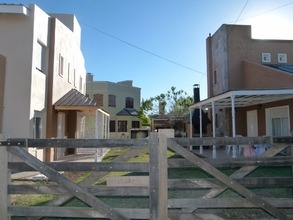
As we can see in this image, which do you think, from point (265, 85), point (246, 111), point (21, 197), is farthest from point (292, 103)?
point (21, 197)

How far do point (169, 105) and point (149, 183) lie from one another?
37.8 meters

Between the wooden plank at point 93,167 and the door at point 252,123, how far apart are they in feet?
55.8

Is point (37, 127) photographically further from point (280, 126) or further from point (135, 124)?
point (135, 124)

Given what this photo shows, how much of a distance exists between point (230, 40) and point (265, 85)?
5270mm

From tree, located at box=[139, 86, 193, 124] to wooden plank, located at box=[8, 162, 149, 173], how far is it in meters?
34.5

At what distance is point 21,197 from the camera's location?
7711 millimetres

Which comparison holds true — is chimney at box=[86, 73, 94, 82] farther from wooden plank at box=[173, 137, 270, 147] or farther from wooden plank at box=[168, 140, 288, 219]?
wooden plank at box=[168, 140, 288, 219]

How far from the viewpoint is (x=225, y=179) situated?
4242 mm

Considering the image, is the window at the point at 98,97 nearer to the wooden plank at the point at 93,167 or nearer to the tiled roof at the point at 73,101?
the tiled roof at the point at 73,101

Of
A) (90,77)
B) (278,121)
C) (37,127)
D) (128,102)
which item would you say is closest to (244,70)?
(278,121)

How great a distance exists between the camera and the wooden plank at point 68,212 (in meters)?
4.21

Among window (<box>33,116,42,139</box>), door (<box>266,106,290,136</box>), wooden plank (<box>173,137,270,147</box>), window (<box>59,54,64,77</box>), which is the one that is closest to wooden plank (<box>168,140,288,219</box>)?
wooden plank (<box>173,137,270,147</box>)

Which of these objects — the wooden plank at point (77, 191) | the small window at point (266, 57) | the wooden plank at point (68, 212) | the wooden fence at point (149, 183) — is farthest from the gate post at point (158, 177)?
the small window at point (266, 57)

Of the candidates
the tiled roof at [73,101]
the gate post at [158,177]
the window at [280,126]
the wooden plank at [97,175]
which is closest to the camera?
the gate post at [158,177]
